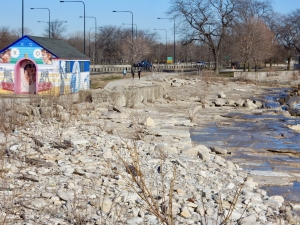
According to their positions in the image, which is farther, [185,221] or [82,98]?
[82,98]

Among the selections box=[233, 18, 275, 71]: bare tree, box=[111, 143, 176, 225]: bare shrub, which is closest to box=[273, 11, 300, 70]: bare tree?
box=[233, 18, 275, 71]: bare tree

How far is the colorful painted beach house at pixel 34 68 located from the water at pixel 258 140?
828cm

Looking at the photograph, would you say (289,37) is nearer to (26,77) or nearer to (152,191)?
(26,77)

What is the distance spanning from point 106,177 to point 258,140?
9360 mm

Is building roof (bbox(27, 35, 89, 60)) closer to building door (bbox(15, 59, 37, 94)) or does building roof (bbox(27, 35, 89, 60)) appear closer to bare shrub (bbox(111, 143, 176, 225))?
building door (bbox(15, 59, 37, 94))

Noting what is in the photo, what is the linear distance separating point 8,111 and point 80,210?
9228mm

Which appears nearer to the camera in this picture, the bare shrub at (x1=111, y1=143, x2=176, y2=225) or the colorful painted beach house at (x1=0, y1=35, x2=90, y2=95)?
the bare shrub at (x1=111, y1=143, x2=176, y2=225)

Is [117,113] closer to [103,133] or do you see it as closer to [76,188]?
[103,133]

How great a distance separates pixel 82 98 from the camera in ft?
78.1

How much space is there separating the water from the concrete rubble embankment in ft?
2.38

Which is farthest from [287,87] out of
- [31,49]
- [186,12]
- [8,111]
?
[8,111]

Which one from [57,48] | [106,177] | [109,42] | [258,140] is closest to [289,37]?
[109,42]

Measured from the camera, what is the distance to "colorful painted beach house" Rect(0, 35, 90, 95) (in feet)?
87.3

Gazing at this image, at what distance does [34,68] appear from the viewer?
90.3 feet
